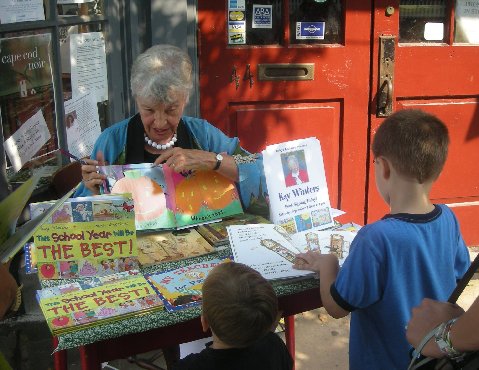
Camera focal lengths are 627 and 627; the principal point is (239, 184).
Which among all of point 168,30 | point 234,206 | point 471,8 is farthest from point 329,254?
point 471,8

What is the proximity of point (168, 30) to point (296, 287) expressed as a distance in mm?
2177

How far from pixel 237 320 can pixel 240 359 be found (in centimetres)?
12

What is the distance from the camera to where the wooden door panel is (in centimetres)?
411

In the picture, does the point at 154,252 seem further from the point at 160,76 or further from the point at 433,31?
the point at 433,31

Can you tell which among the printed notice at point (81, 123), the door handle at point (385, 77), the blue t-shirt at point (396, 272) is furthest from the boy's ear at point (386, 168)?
the door handle at point (385, 77)

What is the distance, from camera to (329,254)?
212 centimetres

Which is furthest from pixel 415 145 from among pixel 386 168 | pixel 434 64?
pixel 434 64

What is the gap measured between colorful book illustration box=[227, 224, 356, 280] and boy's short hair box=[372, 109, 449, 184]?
47cm

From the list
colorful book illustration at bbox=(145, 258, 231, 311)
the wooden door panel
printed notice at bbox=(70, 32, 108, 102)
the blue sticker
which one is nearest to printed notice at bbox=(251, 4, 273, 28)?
the blue sticker

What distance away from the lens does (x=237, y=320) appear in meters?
1.65

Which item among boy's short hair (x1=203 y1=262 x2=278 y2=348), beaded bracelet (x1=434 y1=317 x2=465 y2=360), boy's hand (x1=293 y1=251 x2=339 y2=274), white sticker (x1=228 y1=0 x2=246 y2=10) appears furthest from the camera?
white sticker (x1=228 y1=0 x2=246 y2=10)

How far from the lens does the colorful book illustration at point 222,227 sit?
235 cm

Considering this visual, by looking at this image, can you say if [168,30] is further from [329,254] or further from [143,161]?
[329,254]

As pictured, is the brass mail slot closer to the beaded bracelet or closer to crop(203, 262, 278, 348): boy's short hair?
crop(203, 262, 278, 348): boy's short hair
